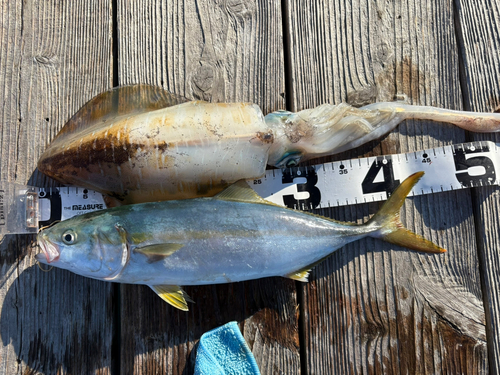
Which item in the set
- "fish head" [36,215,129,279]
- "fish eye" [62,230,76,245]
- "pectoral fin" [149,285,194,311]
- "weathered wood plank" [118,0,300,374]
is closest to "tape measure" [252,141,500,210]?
"weathered wood plank" [118,0,300,374]

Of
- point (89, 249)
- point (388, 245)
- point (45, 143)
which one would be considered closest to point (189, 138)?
point (89, 249)

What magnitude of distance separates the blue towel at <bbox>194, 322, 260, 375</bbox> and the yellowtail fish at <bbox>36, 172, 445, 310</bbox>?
339 mm

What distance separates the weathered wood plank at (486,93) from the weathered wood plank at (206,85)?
1.23 meters

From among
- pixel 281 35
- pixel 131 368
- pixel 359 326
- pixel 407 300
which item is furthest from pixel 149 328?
pixel 281 35

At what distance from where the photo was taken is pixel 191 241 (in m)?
1.92

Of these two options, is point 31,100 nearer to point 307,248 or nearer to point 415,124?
point 307,248

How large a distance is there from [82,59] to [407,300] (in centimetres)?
273

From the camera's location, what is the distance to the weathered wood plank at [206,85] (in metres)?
2.21

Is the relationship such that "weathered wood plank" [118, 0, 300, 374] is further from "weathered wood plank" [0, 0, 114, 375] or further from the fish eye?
the fish eye

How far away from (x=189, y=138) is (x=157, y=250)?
0.65 meters

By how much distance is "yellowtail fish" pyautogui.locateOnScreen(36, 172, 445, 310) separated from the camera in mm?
1886

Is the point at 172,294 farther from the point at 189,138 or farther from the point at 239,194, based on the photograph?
the point at 189,138

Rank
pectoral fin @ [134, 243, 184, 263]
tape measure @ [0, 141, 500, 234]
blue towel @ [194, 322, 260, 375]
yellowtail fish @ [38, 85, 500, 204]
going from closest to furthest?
pectoral fin @ [134, 243, 184, 263], yellowtail fish @ [38, 85, 500, 204], blue towel @ [194, 322, 260, 375], tape measure @ [0, 141, 500, 234]

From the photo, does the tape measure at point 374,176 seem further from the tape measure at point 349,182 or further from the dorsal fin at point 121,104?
the dorsal fin at point 121,104
